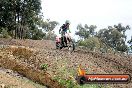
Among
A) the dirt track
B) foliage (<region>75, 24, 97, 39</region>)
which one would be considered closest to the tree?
foliage (<region>75, 24, 97, 39</region>)

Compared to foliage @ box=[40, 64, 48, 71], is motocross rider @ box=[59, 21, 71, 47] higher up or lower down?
higher up

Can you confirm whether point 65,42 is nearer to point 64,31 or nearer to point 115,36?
point 64,31

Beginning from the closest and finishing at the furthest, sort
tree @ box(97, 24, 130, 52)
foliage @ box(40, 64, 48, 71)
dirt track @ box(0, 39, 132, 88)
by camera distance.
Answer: foliage @ box(40, 64, 48, 71) < dirt track @ box(0, 39, 132, 88) < tree @ box(97, 24, 130, 52)

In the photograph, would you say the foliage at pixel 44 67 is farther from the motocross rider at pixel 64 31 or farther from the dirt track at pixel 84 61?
the motocross rider at pixel 64 31

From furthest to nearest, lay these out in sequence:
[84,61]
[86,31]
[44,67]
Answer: [86,31]
[84,61]
[44,67]

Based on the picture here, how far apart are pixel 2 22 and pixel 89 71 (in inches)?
1205

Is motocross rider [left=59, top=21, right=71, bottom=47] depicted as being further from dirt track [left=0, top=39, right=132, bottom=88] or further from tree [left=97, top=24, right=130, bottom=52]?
tree [left=97, top=24, right=130, bottom=52]

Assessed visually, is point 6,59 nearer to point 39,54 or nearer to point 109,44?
point 39,54

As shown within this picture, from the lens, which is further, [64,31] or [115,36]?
[115,36]

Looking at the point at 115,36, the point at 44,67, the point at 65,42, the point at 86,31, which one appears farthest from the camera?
the point at 86,31

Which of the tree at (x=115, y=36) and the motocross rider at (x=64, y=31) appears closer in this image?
the motocross rider at (x=64, y=31)

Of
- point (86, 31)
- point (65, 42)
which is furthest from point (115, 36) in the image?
point (65, 42)

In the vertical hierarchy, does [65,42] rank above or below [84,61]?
above

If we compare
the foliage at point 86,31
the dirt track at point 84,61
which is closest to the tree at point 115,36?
the foliage at point 86,31
